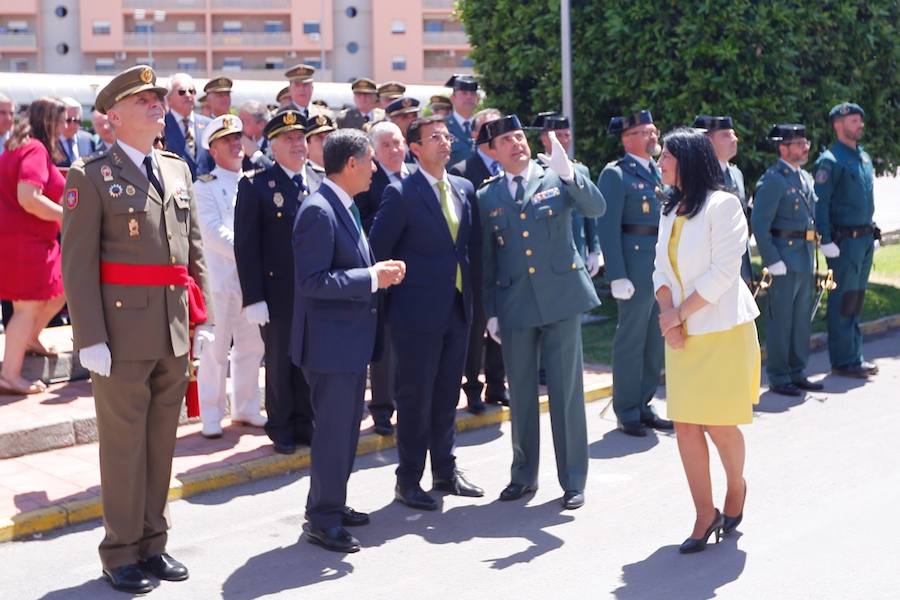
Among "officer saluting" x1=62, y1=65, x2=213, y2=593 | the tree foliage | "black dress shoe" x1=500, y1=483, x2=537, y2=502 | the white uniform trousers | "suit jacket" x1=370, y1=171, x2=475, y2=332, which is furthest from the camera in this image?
the tree foliage

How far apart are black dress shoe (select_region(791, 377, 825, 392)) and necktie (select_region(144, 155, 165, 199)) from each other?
5947 mm

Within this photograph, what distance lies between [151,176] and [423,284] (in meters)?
1.71

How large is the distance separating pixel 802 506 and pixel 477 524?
1.81 meters

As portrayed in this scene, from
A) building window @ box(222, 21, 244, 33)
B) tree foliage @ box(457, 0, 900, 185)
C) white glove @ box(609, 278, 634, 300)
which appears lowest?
white glove @ box(609, 278, 634, 300)

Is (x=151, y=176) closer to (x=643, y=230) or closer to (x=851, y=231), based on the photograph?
(x=643, y=230)

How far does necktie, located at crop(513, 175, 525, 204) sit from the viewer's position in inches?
277

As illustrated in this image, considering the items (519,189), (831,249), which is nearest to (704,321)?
(519,189)

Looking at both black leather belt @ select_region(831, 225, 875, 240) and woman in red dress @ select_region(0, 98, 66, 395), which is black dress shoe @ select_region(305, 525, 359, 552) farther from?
black leather belt @ select_region(831, 225, 875, 240)

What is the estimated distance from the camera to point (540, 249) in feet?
23.0

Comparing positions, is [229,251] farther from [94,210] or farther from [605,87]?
[605,87]

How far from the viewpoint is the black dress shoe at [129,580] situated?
5652 millimetres

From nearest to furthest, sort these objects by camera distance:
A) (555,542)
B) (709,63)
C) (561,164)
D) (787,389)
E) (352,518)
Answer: (555,542) → (352,518) → (561,164) → (787,389) → (709,63)

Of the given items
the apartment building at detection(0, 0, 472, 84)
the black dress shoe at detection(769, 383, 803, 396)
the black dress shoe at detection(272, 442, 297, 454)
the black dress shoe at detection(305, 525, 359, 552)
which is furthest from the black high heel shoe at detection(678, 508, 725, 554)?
the apartment building at detection(0, 0, 472, 84)

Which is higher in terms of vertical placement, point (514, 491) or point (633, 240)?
point (633, 240)
